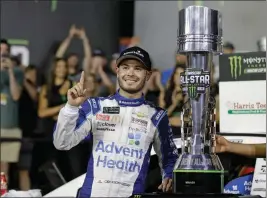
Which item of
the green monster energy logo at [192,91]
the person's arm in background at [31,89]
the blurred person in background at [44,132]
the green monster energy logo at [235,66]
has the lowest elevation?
the blurred person in background at [44,132]

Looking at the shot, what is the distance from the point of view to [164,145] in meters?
2.64

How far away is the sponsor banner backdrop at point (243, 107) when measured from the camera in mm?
3170

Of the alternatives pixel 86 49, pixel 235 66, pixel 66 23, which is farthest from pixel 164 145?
pixel 66 23

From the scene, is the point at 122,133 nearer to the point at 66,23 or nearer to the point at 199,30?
the point at 199,30

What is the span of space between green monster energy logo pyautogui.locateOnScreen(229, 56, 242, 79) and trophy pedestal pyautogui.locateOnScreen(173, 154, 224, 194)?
0.99 meters

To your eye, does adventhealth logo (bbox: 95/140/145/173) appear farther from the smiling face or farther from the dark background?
the dark background

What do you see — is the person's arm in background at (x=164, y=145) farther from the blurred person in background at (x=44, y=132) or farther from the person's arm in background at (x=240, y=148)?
the blurred person in background at (x=44, y=132)

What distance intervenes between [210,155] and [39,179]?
3706 mm

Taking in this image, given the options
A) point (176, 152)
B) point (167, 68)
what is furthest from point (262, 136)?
point (167, 68)

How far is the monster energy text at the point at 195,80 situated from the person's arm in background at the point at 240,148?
0.37m

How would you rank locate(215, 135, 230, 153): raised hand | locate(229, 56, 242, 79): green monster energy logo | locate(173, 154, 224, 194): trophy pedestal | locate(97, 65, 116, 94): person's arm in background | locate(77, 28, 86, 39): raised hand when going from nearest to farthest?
locate(173, 154, 224, 194): trophy pedestal, locate(215, 135, 230, 153): raised hand, locate(229, 56, 242, 79): green monster energy logo, locate(97, 65, 116, 94): person's arm in background, locate(77, 28, 86, 39): raised hand

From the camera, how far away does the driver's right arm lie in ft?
8.08

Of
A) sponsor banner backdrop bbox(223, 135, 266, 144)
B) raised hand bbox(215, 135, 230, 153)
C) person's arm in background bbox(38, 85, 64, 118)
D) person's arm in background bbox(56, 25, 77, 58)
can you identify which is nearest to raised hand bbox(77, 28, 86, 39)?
person's arm in background bbox(56, 25, 77, 58)

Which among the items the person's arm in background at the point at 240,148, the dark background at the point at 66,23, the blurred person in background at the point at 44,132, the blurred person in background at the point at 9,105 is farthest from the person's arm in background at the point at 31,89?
the person's arm in background at the point at 240,148
